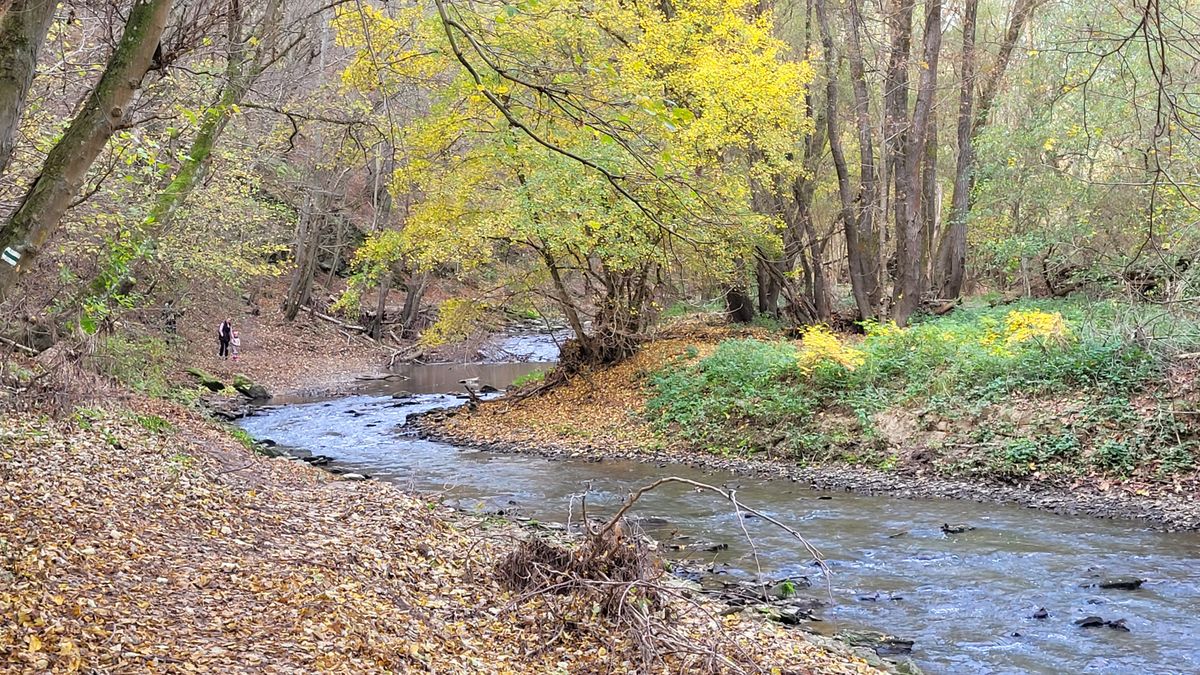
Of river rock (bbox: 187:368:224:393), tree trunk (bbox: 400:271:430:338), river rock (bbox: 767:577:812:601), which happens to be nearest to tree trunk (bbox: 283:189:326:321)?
tree trunk (bbox: 400:271:430:338)

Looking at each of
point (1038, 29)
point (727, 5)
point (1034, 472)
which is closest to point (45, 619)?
point (1034, 472)

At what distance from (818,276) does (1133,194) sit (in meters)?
7.52

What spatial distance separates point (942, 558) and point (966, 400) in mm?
5344

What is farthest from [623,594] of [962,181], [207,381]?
[962,181]

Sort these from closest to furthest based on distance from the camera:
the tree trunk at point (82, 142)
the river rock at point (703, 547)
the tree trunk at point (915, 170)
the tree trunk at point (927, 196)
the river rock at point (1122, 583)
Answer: the tree trunk at point (82, 142) → the river rock at point (1122, 583) → the river rock at point (703, 547) → the tree trunk at point (915, 170) → the tree trunk at point (927, 196)

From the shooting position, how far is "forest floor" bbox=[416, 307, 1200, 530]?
468 inches

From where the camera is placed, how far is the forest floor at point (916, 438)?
468 inches

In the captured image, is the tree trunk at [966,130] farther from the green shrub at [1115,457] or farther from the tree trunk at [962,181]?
the green shrub at [1115,457]

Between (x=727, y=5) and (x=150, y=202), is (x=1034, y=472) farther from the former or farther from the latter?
(x=150, y=202)

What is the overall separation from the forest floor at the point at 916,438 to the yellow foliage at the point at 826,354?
516mm

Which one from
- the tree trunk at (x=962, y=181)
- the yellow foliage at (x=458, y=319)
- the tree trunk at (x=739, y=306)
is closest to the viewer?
the yellow foliage at (x=458, y=319)

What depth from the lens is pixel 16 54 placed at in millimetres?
3682

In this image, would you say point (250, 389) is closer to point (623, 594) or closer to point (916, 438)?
point (916, 438)

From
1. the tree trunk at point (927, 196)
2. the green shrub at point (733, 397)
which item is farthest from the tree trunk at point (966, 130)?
the green shrub at point (733, 397)
